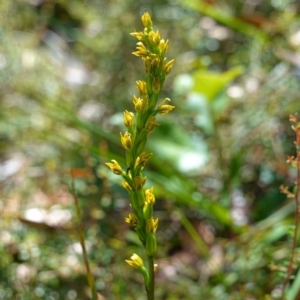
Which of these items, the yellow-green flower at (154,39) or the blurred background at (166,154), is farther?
the blurred background at (166,154)

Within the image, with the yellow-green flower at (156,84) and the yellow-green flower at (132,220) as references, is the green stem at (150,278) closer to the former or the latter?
the yellow-green flower at (132,220)

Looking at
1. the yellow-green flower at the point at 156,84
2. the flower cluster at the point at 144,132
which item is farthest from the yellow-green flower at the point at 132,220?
the yellow-green flower at the point at 156,84

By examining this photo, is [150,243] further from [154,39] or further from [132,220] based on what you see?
[154,39]

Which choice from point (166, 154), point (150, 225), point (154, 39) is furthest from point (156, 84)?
point (166, 154)

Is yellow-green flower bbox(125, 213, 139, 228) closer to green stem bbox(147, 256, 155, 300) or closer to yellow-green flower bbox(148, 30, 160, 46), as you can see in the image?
green stem bbox(147, 256, 155, 300)

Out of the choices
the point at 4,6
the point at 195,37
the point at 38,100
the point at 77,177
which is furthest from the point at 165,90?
the point at 4,6

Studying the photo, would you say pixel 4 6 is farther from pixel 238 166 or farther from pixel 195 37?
pixel 238 166

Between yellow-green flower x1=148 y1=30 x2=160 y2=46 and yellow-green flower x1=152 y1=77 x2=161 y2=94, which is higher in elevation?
yellow-green flower x1=148 y1=30 x2=160 y2=46

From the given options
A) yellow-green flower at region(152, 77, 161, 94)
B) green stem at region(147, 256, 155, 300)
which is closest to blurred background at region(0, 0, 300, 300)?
green stem at region(147, 256, 155, 300)

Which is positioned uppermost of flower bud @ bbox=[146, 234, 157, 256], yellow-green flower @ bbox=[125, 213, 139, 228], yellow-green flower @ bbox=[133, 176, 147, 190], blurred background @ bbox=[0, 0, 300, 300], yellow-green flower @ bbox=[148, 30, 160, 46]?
yellow-green flower @ bbox=[148, 30, 160, 46]
